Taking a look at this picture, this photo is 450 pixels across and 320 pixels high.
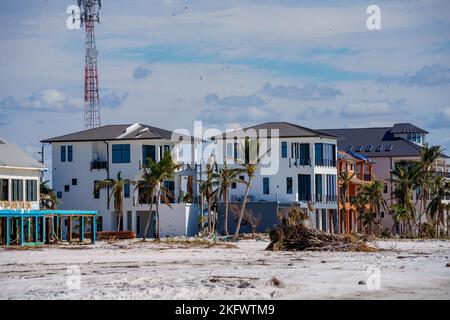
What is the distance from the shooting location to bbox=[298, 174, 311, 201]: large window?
79.7m

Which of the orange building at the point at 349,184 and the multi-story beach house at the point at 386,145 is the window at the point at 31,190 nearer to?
the orange building at the point at 349,184

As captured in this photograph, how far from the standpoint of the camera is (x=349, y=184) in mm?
89062

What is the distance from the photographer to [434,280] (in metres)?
27.3

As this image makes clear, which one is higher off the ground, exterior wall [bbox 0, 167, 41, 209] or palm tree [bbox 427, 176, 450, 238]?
exterior wall [bbox 0, 167, 41, 209]

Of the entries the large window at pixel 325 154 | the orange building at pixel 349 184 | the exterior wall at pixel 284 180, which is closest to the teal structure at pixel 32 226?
the exterior wall at pixel 284 180

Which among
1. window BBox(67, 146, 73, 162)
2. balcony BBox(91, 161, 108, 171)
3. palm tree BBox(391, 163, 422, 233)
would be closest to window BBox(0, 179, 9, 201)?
balcony BBox(91, 161, 108, 171)

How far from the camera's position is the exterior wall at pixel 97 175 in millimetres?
75188

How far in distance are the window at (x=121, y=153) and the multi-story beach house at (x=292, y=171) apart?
8805 mm

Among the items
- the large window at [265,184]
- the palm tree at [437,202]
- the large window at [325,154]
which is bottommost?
the palm tree at [437,202]

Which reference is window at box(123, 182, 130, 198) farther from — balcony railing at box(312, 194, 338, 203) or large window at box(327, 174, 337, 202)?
large window at box(327, 174, 337, 202)

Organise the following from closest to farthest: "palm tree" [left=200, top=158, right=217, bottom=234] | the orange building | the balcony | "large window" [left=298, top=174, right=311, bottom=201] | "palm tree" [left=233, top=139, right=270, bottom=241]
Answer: "palm tree" [left=233, top=139, right=270, bottom=241] < "palm tree" [left=200, top=158, right=217, bottom=234] < the balcony < "large window" [left=298, top=174, right=311, bottom=201] < the orange building

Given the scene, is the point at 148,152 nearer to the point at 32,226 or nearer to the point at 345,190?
the point at 32,226

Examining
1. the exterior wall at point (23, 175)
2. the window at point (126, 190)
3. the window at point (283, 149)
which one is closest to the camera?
the exterior wall at point (23, 175)

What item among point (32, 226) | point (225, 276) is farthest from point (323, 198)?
point (225, 276)
